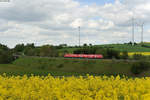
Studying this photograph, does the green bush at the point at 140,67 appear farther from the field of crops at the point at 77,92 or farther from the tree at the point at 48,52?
the field of crops at the point at 77,92

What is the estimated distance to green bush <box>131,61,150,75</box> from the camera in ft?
244

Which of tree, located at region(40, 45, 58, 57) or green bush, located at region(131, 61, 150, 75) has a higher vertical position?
tree, located at region(40, 45, 58, 57)

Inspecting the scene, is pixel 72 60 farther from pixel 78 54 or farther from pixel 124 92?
Result: pixel 124 92

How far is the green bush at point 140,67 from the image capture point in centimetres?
7450

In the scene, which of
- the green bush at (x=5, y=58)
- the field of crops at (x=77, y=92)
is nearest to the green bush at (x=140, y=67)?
the field of crops at (x=77, y=92)

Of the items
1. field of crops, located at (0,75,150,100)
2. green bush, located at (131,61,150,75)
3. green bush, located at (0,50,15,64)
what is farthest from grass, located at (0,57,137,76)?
field of crops, located at (0,75,150,100)

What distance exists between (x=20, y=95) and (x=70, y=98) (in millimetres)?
2626

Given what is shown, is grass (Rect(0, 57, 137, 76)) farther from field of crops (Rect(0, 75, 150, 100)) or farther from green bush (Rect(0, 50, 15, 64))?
field of crops (Rect(0, 75, 150, 100))

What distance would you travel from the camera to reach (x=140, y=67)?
245 feet

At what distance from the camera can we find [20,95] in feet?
33.6

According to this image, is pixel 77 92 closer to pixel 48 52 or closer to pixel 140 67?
pixel 140 67

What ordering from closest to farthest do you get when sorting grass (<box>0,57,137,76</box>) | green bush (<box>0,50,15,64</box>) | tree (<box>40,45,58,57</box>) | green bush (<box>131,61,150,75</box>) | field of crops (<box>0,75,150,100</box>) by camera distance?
field of crops (<box>0,75,150,100</box>), green bush (<box>131,61,150,75</box>), grass (<box>0,57,137,76</box>), green bush (<box>0,50,15,64</box>), tree (<box>40,45,58,57</box>)

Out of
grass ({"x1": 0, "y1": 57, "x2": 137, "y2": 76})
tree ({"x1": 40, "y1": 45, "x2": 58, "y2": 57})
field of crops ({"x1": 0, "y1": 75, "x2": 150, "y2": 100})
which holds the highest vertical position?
field of crops ({"x1": 0, "y1": 75, "x2": 150, "y2": 100})

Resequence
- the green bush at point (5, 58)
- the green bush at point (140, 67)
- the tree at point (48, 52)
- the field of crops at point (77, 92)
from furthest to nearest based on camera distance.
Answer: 1. the tree at point (48, 52)
2. the green bush at point (5, 58)
3. the green bush at point (140, 67)
4. the field of crops at point (77, 92)
